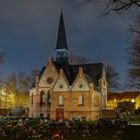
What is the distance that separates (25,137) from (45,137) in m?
→ 1.44

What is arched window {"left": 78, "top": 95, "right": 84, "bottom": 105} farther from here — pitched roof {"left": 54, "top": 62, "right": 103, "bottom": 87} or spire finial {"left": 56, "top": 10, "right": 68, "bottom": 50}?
spire finial {"left": 56, "top": 10, "right": 68, "bottom": 50}

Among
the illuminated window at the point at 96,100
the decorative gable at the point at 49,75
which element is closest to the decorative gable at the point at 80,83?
the illuminated window at the point at 96,100

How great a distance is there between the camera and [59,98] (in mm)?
78938

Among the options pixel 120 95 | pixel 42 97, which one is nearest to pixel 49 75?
pixel 42 97

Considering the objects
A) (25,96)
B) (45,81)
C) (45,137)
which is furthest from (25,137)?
(25,96)

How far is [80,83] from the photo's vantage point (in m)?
78.1

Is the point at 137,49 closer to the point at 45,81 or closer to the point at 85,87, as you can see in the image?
the point at 85,87

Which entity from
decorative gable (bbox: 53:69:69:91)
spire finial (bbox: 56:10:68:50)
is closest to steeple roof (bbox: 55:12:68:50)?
spire finial (bbox: 56:10:68:50)

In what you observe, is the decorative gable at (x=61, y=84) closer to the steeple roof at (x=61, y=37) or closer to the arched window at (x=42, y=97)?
the arched window at (x=42, y=97)

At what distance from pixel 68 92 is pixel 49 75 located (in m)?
6.85

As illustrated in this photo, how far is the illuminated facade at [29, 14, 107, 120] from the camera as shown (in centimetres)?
7675

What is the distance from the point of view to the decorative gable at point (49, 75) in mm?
82000

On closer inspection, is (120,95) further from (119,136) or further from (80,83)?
(119,136)

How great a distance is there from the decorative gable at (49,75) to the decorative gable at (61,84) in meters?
2.52
